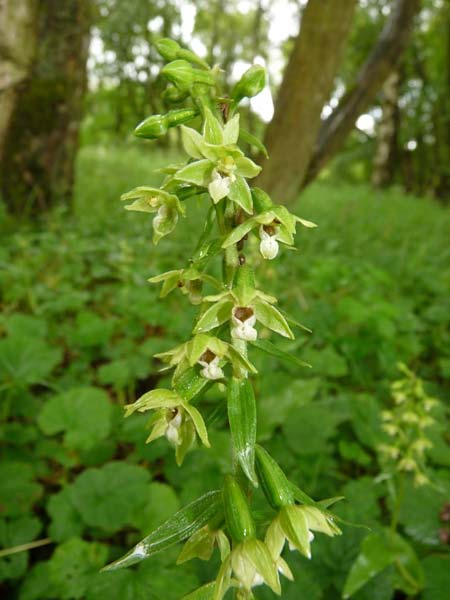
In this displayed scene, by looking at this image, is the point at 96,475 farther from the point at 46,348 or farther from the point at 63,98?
the point at 63,98

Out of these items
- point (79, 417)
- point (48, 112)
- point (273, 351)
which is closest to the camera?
point (273, 351)

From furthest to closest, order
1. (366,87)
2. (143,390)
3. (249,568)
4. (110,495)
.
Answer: (366,87), (143,390), (110,495), (249,568)

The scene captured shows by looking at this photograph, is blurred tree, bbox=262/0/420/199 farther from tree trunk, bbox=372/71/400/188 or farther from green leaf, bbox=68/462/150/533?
tree trunk, bbox=372/71/400/188

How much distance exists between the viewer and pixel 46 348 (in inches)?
Answer: 89.0

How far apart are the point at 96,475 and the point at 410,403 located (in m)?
1.04

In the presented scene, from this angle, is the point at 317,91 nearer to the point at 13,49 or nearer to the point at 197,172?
the point at 13,49

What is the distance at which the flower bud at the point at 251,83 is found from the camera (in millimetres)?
1090

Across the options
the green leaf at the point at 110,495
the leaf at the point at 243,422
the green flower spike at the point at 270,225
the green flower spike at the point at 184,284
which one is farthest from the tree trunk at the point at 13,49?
the leaf at the point at 243,422

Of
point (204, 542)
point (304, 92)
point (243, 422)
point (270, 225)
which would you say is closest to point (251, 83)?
point (270, 225)

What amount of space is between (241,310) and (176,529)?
1.31 feet

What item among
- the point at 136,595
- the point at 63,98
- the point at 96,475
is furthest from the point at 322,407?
the point at 63,98

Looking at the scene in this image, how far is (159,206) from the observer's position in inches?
43.8

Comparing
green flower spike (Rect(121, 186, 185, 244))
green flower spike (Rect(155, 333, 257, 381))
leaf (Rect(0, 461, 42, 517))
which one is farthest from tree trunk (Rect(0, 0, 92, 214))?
green flower spike (Rect(155, 333, 257, 381))

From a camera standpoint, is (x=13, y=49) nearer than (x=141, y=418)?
No
